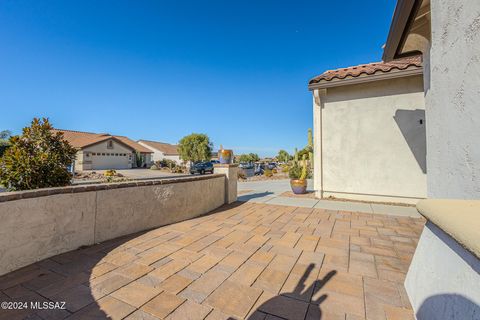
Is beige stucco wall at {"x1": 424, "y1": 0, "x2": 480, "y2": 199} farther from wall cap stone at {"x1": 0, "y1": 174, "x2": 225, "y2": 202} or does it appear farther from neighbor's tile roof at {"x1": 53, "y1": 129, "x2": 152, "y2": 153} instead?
neighbor's tile roof at {"x1": 53, "y1": 129, "x2": 152, "y2": 153}

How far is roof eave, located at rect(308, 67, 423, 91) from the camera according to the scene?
18.2ft

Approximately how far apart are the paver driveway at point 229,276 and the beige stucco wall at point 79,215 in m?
0.19

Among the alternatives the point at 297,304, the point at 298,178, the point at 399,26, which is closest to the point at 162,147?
the point at 298,178

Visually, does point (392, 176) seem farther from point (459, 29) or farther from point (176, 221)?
point (176, 221)

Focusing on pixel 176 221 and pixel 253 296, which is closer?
pixel 253 296

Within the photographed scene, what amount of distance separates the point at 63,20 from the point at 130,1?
109 inches

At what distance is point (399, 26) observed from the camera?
3.00 m

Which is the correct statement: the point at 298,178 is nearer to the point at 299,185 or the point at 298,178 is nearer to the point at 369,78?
the point at 299,185

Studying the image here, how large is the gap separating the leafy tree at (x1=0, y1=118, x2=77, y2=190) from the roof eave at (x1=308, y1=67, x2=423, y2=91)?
6783 mm

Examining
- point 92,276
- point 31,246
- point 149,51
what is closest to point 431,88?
point 92,276

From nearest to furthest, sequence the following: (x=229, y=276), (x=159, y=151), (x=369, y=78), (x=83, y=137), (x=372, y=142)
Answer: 1. (x=229, y=276)
2. (x=369, y=78)
3. (x=372, y=142)
4. (x=83, y=137)
5. (x=159, y=151)

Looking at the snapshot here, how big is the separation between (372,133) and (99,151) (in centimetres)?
3459

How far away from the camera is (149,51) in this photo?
12273 millimetres

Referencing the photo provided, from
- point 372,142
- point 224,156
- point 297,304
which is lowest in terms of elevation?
point 297,304
